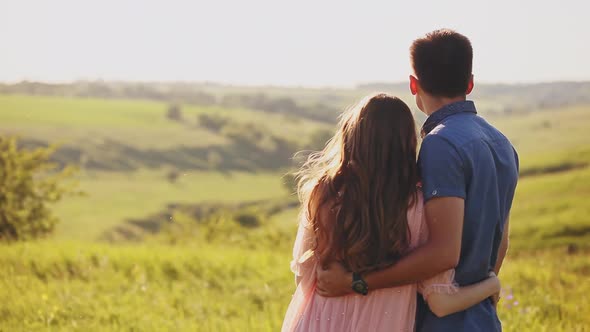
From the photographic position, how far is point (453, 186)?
2.82m

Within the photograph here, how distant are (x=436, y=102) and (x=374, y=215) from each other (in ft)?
1.73

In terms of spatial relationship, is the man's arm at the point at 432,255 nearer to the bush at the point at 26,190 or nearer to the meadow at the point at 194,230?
the meadow at the point at 194,230

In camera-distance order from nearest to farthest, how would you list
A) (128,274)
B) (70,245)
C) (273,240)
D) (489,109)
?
(128,274), (70,245), (273,240), (489,109)

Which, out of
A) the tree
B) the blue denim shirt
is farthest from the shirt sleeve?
the tree

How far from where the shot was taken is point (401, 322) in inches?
122

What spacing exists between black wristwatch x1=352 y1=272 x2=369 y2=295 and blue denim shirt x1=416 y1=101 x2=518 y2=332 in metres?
0.31

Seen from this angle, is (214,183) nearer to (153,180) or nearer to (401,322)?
(153,180)

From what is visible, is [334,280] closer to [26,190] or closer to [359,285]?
[359,285]

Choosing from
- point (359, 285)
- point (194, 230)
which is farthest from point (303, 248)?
point (194, 230)

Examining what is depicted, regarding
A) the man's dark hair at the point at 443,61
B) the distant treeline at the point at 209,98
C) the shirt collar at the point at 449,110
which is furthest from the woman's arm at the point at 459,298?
the distant treeline at the point at 209,98

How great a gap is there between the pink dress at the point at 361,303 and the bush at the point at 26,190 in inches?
507

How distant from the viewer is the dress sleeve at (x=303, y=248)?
318cm

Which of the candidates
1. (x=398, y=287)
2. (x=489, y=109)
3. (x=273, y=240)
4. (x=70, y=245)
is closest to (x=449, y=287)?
(x=398, y=287)

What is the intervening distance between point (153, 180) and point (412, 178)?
113 metres
